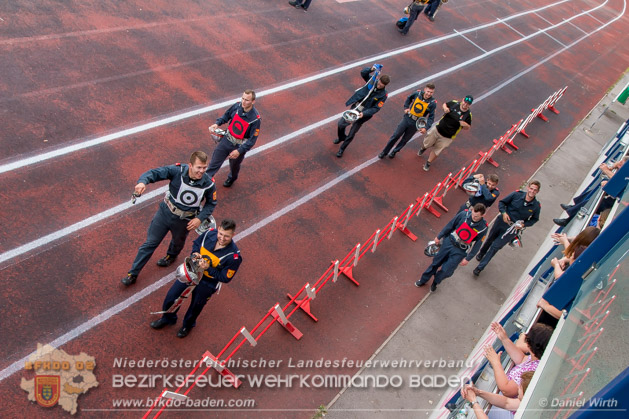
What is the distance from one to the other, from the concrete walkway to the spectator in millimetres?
2070

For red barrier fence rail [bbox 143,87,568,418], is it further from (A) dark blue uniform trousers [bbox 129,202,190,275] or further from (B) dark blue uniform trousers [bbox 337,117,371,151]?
(B) dark blue uniform trousers [bbox 337,117,371,151]

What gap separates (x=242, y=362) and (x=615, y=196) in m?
6.77

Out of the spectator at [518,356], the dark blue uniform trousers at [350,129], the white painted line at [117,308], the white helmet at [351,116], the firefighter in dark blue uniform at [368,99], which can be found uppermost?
the spectator at [518,356]

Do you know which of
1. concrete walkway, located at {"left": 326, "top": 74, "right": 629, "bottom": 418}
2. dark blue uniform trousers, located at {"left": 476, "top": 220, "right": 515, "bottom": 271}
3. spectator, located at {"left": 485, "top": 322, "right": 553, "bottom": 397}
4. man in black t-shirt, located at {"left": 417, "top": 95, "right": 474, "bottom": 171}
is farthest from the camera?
man in black t-shirt, located at {"left": 417, "top": 95, "right": 474, "bottom": 171}

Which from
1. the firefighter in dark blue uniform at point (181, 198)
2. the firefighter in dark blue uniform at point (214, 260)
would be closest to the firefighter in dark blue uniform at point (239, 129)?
the firefighter in dark blue uniform at point (181, 198)

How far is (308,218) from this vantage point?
→ 947cm

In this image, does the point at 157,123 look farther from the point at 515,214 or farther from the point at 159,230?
the point at 515,214

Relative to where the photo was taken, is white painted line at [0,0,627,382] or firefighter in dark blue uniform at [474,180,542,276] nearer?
white painted line at [0,0,627,382]

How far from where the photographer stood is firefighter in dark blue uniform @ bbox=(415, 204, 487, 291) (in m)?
7.66

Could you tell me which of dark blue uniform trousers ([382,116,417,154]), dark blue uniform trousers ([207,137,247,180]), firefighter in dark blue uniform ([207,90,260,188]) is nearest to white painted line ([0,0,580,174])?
dark blue uniform trousers ([207,137,247,180])

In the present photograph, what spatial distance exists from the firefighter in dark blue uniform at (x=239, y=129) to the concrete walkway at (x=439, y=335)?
4.23 meters

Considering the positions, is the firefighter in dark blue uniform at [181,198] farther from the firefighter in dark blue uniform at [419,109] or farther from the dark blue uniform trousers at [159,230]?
the firefighter in dark blue uniform at [419,109]

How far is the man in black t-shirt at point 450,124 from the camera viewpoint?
439 inches

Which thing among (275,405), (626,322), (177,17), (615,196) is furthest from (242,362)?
(177,17)
